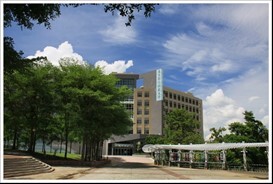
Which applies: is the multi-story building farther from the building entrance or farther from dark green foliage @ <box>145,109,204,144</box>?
dark green foliage @ <box>145,109,204,144</box>

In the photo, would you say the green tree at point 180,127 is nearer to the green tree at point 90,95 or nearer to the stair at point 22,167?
the green tree at point 90,95

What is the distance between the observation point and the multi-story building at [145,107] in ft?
260

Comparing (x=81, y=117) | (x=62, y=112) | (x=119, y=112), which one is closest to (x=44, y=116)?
(x=62, y=112)

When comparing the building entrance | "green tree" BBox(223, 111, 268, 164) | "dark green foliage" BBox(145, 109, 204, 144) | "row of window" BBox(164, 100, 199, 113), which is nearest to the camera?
"green tree" BBox(223, 111, 268, 164)

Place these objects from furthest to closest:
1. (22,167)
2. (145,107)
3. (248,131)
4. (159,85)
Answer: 1. (145,107)
2. (159,85)
3. (248,131)
4. (22,167)

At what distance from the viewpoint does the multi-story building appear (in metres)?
79.2

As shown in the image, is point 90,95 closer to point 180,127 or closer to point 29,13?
point 29,13

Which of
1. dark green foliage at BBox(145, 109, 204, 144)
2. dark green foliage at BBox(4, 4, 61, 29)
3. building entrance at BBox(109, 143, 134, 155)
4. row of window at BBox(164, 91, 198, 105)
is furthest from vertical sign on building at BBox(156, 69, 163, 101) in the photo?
dark green foliage at BBox(4, 4, 61, 29)

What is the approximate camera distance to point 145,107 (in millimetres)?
85875

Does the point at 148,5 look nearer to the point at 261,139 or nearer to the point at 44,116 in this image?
the point at 44,116

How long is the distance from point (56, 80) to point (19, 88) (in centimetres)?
343

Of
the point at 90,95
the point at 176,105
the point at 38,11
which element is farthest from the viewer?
the point at 176,105

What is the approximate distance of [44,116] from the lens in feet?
102

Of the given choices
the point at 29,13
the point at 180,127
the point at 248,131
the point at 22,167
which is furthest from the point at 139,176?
the point at 180,127
